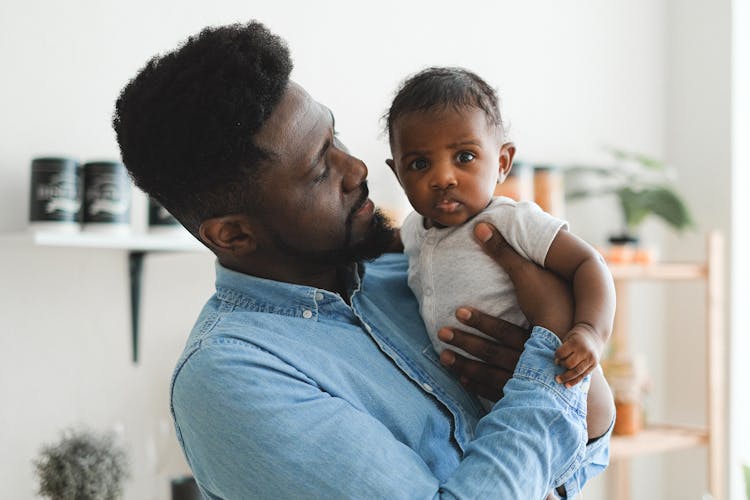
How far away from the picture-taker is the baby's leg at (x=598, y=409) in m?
1.04

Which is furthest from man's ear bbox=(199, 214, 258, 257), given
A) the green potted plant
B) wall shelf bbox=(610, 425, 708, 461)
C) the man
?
the green potted plant

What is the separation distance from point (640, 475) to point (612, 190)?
1077 millimetres

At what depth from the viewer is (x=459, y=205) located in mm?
1105

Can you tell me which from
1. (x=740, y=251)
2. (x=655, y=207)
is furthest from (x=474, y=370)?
(x=740, y=251)

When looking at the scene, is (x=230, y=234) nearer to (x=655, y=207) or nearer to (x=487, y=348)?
(x=487, y=348)

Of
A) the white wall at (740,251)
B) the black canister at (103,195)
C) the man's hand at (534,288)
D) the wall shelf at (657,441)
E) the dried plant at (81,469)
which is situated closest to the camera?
the man's hand at (534,288)

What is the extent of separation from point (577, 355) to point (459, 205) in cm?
26

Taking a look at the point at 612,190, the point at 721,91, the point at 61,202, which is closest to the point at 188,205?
the point at 61,202

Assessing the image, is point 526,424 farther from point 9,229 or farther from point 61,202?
point 9,229

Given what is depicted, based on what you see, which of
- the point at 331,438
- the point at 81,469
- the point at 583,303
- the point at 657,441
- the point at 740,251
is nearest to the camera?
the point at 331,438

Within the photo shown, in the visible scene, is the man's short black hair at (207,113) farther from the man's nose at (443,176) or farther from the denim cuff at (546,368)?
the denim cuff at (546,368)

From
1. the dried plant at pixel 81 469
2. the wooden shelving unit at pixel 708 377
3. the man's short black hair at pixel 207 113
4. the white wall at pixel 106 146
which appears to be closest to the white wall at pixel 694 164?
the wooden shelving unit at pixel 708 377

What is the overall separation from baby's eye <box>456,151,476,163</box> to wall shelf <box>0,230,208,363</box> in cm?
93

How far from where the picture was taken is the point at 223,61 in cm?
97
